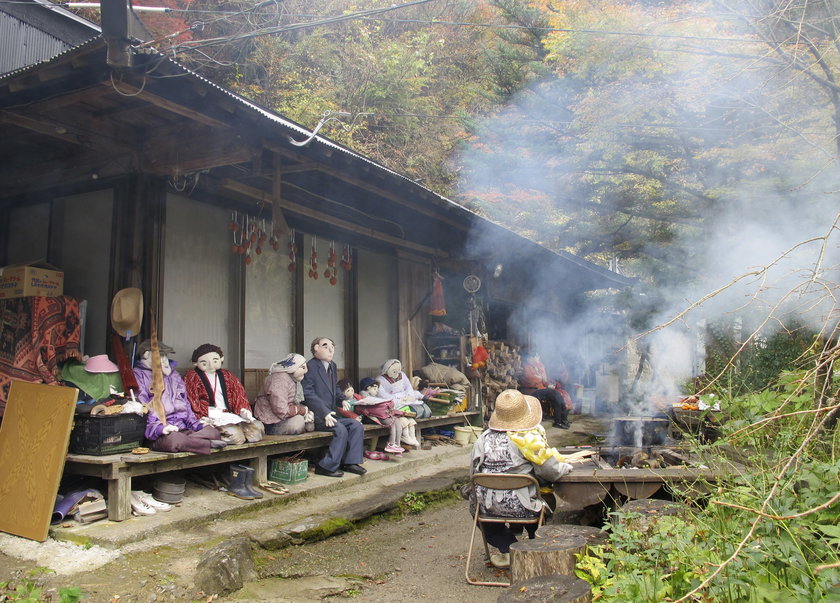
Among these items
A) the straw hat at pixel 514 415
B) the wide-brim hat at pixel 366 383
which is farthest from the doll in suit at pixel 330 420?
the straw hat at pixel 514 415

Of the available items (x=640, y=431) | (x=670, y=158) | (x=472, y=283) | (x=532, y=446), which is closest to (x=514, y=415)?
(x=532, y=446)

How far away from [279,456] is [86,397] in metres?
2.37

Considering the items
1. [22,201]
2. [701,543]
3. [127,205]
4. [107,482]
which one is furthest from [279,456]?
[701,543]

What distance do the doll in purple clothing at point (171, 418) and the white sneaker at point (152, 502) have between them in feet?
1.35

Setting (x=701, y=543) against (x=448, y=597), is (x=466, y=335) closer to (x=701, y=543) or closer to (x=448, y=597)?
(x=448, y=597)

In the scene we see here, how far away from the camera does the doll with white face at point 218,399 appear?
6.60m

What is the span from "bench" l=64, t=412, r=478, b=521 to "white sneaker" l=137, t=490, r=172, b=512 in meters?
0.20

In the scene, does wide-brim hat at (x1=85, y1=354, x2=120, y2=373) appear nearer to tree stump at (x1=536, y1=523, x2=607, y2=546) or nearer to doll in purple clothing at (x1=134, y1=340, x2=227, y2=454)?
doll in purple clothing at (x1=134, y1=340, x2=227, y2=454)

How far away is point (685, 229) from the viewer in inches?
615

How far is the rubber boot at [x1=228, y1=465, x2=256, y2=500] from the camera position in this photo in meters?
6.44

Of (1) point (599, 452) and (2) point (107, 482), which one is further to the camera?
(1) point (599, 452)

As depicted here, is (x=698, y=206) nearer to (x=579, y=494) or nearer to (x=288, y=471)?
(x=579, y=494)

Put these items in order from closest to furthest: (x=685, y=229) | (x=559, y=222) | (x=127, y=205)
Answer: (x=127, y=205) < (x=685, y=229) < (x=559, y=222)

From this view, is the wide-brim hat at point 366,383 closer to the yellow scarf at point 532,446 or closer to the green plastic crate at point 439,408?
the green plastic crate at point 439,408
